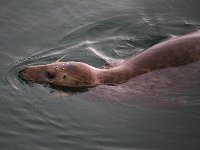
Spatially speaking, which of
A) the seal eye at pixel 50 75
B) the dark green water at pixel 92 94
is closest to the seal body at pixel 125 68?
the seal eye at pixel 50 75

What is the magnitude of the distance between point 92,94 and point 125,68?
0.74 m

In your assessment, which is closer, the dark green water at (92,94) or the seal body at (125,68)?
the dark green water at (92,94)

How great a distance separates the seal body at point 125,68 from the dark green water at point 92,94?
0.51 feet

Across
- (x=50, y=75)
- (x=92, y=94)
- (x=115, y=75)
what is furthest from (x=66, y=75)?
(x=115, y=75)

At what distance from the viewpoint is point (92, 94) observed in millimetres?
9062

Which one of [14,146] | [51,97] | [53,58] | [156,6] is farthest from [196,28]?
[14,146]

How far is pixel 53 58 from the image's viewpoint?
10.3m

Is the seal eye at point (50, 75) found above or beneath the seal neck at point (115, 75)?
beneath

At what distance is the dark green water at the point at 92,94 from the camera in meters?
8.20

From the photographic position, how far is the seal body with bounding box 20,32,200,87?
904 cm

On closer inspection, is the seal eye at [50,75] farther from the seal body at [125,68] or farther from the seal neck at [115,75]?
the seal neck at [115,75]

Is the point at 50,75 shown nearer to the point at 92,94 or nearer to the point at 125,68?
the point at 92,94

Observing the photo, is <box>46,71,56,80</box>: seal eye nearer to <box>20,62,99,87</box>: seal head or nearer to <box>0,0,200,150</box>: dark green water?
<box>20,62,99,87</box>: seal head

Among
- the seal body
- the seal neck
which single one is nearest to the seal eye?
the seal body
